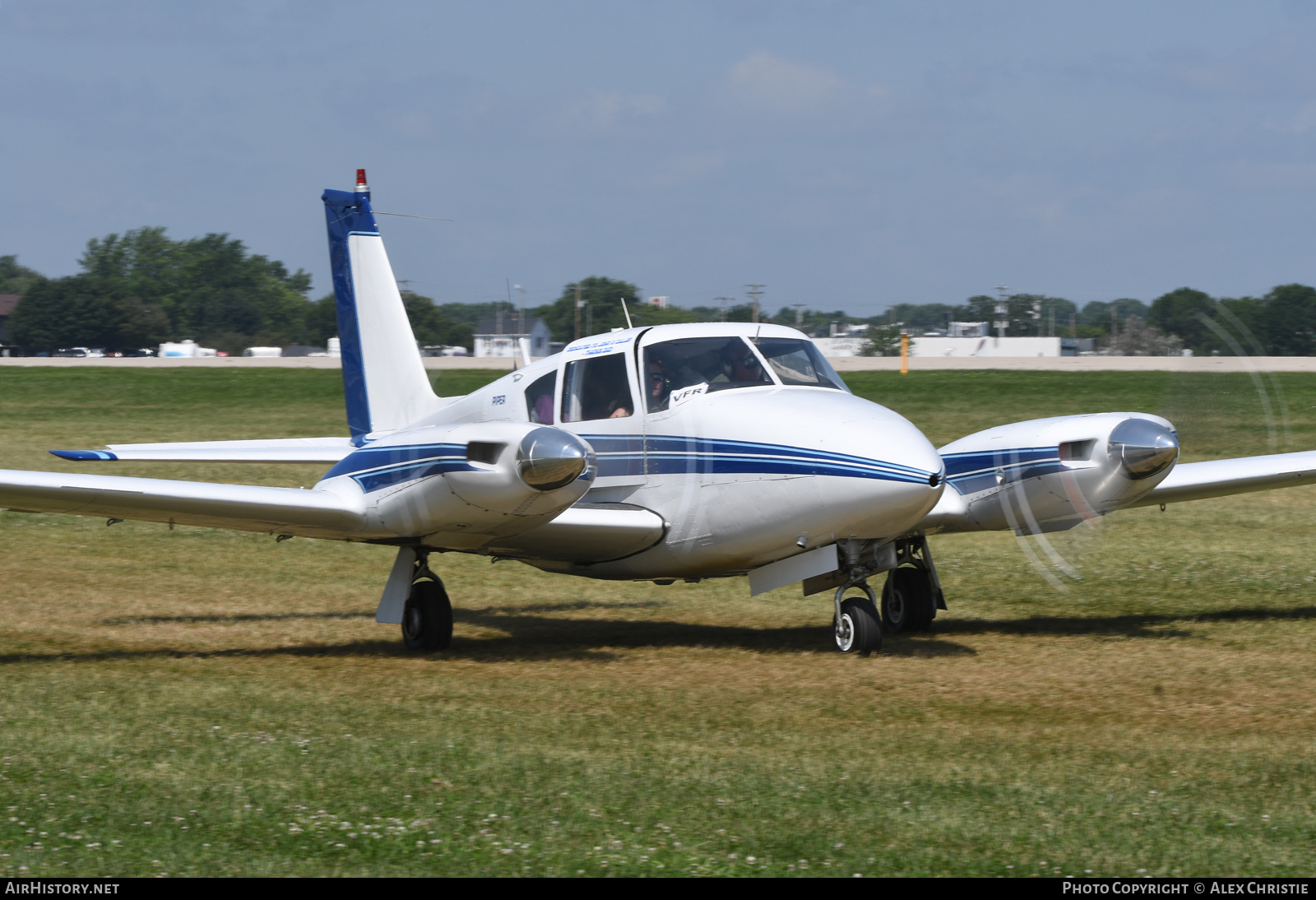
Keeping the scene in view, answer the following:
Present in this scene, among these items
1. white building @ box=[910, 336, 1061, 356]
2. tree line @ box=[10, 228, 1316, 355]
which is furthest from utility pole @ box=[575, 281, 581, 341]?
white building @ box=[910, 336, 1061, 356]

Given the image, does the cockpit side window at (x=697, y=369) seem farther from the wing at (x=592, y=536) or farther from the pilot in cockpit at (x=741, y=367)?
the wing at (x=592, y=536)

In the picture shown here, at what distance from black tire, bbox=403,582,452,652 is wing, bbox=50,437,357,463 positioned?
2763 mm

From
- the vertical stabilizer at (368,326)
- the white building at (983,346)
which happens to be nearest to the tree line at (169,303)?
the white building at (983,346)

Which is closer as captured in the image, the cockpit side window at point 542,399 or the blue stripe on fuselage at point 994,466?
the blue stripe on fuselage at point 994,466

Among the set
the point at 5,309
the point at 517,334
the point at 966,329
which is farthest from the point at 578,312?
the point at 5,309

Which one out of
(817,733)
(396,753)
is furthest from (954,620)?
(396,753)

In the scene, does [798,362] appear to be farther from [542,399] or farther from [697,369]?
[542,399]

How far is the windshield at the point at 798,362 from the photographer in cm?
1157

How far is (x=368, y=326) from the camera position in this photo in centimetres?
1546

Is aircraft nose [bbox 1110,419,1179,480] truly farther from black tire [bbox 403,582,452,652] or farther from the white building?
the white building
